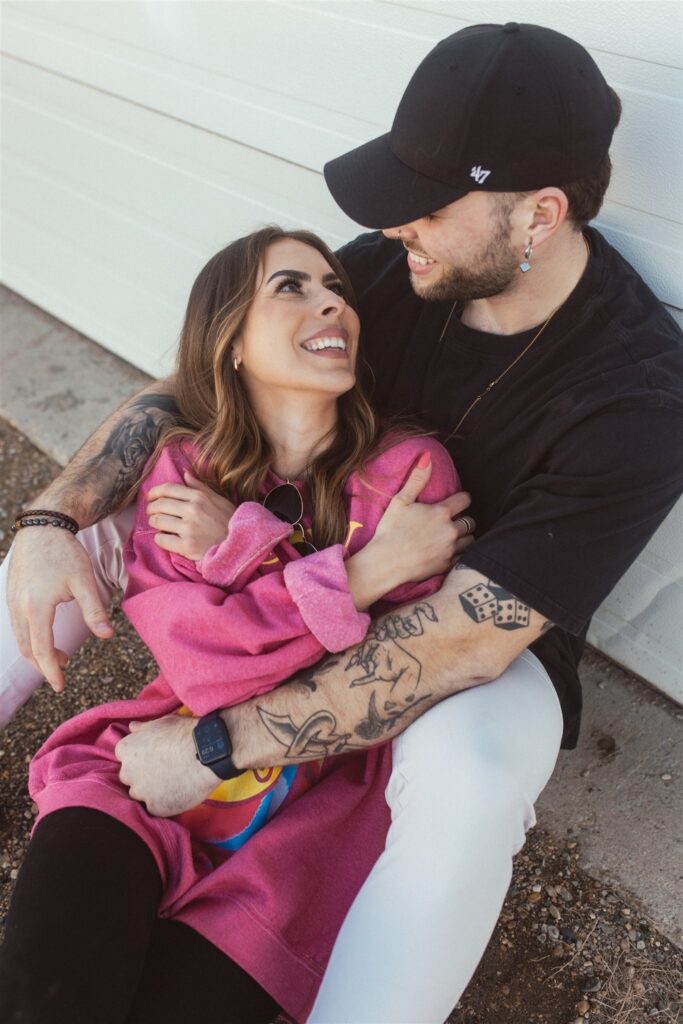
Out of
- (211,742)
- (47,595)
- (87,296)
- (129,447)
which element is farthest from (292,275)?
(87,296)

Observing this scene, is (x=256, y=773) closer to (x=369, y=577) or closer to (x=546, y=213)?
(x=369, y=577)

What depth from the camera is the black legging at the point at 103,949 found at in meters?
1.72

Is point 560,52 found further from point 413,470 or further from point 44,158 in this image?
point 44,158

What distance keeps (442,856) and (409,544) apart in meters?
0.68

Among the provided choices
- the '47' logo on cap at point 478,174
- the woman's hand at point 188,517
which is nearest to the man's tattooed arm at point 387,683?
the woman's hand at point 188,517

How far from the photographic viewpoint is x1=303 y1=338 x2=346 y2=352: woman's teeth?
2.28 m

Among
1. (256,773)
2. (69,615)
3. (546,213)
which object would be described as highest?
(546,213)

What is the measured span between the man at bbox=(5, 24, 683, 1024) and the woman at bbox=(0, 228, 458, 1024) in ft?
0.36

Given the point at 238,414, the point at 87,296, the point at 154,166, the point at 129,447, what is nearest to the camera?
the point at 238,414

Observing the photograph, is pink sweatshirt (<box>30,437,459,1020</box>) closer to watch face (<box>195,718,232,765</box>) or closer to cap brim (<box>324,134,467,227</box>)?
watch face (<box>195,718,232,765</box>)

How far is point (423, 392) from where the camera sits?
2457mm

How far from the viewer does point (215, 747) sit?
6.53 feet

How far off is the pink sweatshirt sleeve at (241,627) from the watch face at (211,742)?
2.1 inches

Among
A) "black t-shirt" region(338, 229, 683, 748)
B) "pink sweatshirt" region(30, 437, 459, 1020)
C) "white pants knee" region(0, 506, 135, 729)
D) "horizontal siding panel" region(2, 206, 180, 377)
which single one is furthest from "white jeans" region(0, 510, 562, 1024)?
"horizontal siding panel" region(2, 206, 180, 377)
